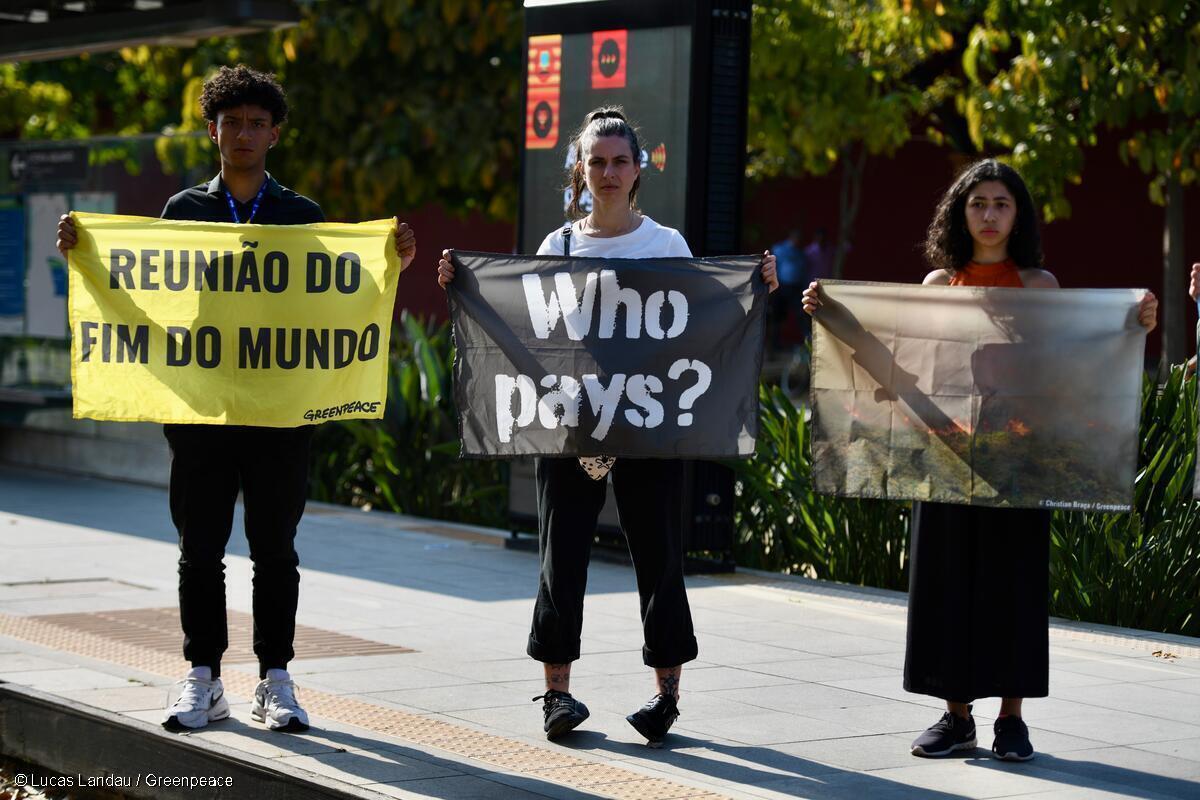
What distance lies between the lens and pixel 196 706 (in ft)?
19.4

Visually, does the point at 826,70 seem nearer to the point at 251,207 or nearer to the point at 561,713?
the point at 251,207

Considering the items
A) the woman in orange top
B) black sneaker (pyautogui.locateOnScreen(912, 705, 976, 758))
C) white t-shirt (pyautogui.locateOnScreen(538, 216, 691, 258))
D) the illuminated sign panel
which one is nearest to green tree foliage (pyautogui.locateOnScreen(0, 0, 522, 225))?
the illuminated sign panel

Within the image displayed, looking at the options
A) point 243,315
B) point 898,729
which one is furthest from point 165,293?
point 898,729

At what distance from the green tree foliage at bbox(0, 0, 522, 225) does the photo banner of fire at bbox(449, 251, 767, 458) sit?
406 inches

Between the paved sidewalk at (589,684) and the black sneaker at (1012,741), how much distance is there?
0.04 metres

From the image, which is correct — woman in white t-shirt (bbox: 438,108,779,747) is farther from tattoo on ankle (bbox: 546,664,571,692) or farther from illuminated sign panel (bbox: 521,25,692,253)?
illuminated sign panel (bbox: 521,25,692,253)

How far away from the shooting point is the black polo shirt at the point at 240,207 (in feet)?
20.1

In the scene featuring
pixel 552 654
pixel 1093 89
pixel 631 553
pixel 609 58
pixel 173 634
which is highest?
pixel 1093 89

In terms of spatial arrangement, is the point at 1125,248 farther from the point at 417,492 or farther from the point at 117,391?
the point at 117,391

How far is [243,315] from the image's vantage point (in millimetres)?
6230

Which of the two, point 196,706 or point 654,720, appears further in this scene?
point 196,706

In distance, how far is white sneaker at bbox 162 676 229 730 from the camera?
5855 mm

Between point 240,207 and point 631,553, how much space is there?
5.69 ft

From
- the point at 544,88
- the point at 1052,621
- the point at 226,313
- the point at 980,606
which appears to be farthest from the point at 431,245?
the point at 980,606
